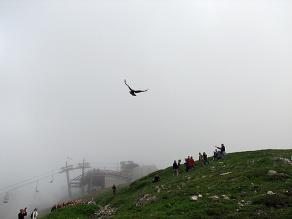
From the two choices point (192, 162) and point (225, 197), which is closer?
point (225, 197)

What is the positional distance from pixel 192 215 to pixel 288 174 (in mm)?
→ 10981

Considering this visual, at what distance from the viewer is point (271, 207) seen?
24641 mm

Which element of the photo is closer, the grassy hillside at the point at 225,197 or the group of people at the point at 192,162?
the grassy hillside at the point at 225,197

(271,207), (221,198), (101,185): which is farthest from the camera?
(101,185)

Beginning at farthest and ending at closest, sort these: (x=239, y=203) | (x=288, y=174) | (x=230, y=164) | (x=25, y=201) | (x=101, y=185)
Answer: (x=25, y=201)
(x=101, y=185)
(x=230, y=164)
(x=288, y=174)
(x=239, y=203)

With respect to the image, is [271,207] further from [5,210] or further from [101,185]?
[5,210]

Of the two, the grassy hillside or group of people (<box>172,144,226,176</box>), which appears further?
group of people (<box>172,144,226,176</box>)

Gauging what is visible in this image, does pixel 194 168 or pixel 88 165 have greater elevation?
pixel 88 165

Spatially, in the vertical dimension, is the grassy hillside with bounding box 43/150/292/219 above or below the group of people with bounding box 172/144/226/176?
below

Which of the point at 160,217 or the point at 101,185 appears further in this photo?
the point at 101,185

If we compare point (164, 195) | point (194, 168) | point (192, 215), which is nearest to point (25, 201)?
point (194, 168)

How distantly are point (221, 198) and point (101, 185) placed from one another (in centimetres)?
8518

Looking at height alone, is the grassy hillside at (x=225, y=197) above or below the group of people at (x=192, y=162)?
below

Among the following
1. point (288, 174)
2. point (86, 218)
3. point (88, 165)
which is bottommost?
point (86, 218)
